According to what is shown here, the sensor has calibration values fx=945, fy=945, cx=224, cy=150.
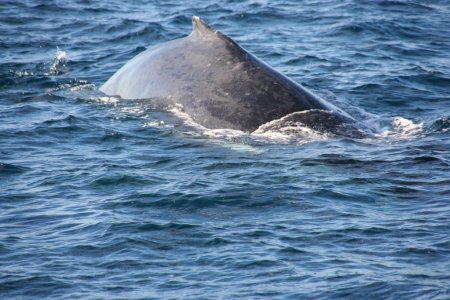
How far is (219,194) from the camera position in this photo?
1087cm

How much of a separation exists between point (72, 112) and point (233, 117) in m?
3.33

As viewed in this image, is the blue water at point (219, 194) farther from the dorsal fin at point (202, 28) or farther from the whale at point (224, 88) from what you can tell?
the dorsal fin at point (202, 28)

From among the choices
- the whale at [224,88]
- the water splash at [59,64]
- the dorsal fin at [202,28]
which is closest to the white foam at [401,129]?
the whale at [224,88]

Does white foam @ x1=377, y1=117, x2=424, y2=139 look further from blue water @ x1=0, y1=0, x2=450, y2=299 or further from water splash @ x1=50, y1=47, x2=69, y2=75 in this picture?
water splash @ x1=50, y1=47, x2=69, y2=75

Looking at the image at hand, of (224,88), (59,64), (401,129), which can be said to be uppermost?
(224,88)

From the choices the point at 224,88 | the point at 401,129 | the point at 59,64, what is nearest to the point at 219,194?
the point at 224,88

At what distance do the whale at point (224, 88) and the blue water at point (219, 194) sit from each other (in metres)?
0.26

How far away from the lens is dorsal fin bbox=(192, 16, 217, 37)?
45.9 feet

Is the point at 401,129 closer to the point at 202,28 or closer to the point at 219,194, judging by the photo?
the point at 202,28

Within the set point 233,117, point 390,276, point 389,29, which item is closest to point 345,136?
point 233,117

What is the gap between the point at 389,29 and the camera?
871 inches

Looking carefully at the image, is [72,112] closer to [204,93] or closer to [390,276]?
[204,93]

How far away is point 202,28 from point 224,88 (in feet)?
4.40

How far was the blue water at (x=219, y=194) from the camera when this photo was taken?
866 cm
